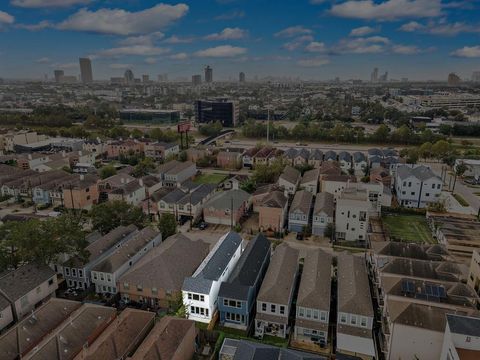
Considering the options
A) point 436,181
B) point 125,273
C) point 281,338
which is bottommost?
point 281,338

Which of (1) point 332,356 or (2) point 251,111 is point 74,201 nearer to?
(1) point 332,356

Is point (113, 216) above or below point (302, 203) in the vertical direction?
above

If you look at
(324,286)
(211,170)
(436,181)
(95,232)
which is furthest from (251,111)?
(324,286)

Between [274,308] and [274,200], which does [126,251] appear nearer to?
[274,308]

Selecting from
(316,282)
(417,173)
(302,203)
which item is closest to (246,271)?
(316,282)

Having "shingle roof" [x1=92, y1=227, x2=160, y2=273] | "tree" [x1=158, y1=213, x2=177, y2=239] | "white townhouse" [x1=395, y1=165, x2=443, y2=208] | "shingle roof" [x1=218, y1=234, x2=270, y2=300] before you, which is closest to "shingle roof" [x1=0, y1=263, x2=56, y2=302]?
"shingle roof" [x1=92, y1=227, x2=160, y2=273]
